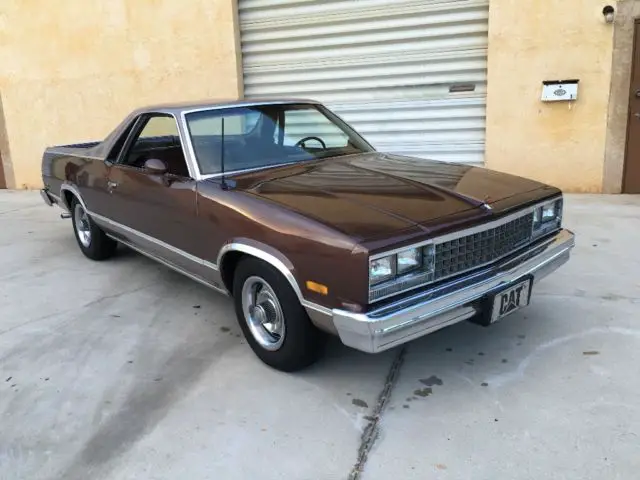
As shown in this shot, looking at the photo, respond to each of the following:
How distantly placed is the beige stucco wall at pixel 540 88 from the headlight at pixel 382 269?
17.5ft

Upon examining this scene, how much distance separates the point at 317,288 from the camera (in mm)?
2768

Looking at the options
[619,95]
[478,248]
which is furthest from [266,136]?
[619,95]

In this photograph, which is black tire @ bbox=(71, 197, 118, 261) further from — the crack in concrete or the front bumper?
the front bumper

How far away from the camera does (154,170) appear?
3.79 meters

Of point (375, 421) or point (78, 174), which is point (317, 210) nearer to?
point (375, 421)

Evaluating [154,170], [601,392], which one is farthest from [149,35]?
[601,392]

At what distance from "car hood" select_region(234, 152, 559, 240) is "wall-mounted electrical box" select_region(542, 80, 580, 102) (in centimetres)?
377

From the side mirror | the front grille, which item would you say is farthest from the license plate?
the side mirror

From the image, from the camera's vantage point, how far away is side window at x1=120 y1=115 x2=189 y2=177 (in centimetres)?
389

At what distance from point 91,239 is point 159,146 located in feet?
3.96

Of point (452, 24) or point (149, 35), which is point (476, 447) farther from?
point (149, 35)

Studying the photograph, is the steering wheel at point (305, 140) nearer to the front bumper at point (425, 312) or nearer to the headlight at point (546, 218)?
the headlight at point (546, 218)

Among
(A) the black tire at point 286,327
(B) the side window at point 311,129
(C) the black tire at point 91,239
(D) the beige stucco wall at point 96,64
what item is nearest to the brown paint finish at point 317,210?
(A) the black tire at point 286,327

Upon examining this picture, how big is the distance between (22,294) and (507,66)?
19.4 ft
